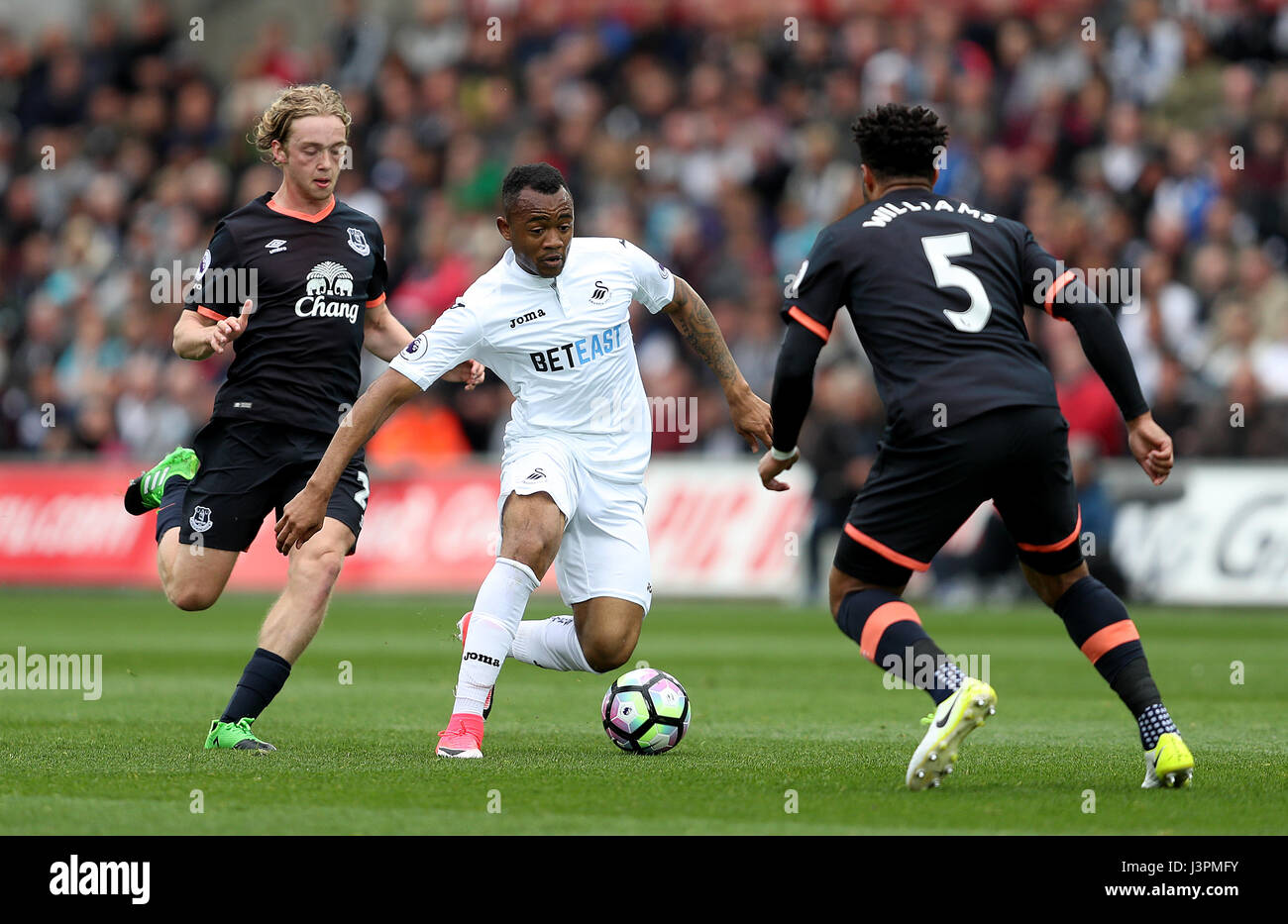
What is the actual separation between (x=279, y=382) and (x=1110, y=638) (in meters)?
3.65

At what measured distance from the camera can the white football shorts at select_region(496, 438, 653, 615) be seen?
26.2 feet

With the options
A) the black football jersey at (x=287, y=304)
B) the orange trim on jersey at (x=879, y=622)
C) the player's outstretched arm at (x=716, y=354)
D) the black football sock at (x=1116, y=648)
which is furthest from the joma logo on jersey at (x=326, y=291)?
the black football sock at (x=1116, y=648)

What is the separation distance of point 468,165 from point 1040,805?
1765 centimetres

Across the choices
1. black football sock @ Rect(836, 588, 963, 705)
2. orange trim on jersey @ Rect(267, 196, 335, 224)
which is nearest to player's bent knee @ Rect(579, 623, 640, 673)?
black football sock @ Rect(836, 588, 963, 705)

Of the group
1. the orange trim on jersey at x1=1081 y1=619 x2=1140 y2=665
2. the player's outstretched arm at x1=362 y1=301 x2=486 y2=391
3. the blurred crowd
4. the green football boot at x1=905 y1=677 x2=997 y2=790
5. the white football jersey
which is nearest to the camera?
the green football boot at x1=905 y1=677 x2=997 y2=790

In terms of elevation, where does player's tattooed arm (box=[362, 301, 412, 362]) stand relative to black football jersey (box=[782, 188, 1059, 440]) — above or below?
above

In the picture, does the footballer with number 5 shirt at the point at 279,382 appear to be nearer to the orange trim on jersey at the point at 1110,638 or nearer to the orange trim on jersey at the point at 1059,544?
the orange trim on jersey at the point at 1059,544

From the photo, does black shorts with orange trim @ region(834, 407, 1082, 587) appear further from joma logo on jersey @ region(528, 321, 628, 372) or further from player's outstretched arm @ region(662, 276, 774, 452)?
joma logo on jersey @ region(528, 321, 628, 372)

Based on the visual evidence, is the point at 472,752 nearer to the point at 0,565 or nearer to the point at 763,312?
the point at 763,312

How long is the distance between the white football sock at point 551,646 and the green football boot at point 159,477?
63.7 inches

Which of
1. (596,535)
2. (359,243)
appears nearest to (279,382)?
(359,243)

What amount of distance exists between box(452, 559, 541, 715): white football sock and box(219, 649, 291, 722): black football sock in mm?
841

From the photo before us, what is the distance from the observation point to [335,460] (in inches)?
294
